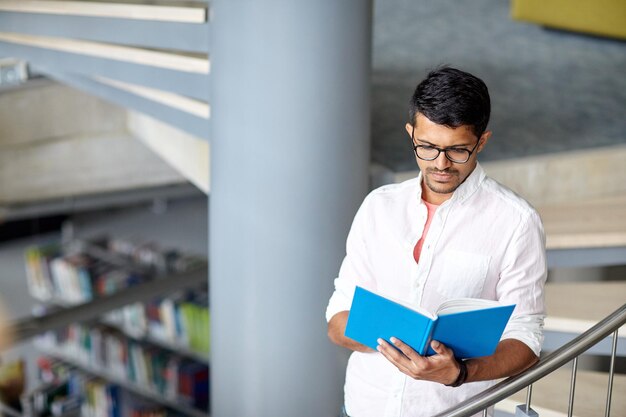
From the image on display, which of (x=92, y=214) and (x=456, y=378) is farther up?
(x=456, y=378)

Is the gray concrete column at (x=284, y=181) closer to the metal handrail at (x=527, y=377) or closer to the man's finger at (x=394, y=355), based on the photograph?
the metal handrail at (x=527, y=377)

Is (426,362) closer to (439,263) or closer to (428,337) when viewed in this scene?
(428,337)

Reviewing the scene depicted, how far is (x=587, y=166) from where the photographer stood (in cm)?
361

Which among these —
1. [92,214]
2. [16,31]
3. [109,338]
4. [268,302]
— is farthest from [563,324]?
[92,214]

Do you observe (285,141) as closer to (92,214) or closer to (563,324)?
(563,324)

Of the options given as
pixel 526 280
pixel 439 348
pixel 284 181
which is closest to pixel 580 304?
pixel 284 181

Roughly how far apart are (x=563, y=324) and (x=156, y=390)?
3904mm

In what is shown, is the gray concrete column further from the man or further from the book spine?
the book spine

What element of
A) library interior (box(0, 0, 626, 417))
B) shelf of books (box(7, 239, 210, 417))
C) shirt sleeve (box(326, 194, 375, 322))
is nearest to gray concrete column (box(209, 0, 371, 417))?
library interior (box(0, 0, 626, 417))

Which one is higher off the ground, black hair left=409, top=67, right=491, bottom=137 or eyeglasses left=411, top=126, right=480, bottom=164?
black hair left=409, top=67, right=491, bottom=137

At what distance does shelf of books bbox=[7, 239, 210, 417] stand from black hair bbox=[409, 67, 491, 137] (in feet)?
12.2

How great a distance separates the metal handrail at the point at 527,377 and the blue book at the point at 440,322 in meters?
0.27

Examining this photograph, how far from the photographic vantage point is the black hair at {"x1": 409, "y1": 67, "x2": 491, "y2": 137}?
5.10 ft

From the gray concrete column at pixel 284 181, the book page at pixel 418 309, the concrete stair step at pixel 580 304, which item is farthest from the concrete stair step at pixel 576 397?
the book page at pixel 418 309
